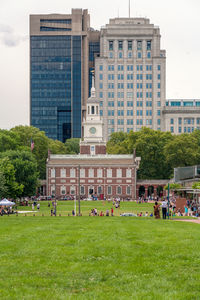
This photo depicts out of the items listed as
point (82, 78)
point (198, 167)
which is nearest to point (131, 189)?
point (198, 167)

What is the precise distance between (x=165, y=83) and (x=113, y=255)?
17219 cm

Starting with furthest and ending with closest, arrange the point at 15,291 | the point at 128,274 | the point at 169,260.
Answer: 1. the point at 169,260
2. the point at 128,274
3. the point at 15,291

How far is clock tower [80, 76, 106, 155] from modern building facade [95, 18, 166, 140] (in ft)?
185

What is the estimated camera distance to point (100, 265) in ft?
60.2

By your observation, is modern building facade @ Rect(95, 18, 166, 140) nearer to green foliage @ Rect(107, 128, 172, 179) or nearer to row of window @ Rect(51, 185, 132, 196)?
green foliage @ Rect(107, 128, 172, 179)

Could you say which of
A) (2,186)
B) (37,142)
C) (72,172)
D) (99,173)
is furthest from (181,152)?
(2,186)

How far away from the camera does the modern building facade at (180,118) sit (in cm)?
18350

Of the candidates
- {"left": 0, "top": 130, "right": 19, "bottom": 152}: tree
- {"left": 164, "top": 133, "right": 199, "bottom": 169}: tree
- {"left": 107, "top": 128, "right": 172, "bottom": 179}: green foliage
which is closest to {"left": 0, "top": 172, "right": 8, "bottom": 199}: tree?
{"left": 0, "top": 130, "right": 19, "bottom": 152}: tree

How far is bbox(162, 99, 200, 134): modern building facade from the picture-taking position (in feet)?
602

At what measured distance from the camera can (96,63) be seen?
18862cm

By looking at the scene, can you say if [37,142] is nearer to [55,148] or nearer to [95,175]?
[55,148]

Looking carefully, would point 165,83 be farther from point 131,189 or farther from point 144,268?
point 144,268

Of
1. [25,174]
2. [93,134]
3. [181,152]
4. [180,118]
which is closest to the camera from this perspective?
[25,174]

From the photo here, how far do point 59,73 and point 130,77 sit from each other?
93.3 ft
